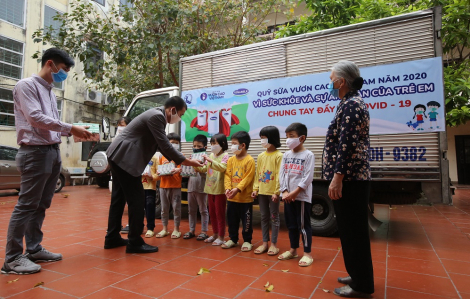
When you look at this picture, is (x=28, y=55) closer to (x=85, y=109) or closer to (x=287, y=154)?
(x=85, y=109)

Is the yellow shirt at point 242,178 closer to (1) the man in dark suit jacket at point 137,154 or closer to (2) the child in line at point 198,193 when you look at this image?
(1) the man in dark suit jacket at point 137,154

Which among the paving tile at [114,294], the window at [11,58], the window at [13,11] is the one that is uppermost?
the window at [13,11]

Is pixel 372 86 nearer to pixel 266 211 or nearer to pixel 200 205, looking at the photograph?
pixel 266 211

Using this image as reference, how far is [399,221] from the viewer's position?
19.1 ft

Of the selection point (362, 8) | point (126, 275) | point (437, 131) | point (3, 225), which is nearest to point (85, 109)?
point (3, 225)

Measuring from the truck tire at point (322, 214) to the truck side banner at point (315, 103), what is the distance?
888 millimetres

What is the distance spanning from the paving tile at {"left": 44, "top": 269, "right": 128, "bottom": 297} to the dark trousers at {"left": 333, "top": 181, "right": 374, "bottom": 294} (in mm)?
1960

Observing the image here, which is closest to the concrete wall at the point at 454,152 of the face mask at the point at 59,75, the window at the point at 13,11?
the face mask at the point at 59,75

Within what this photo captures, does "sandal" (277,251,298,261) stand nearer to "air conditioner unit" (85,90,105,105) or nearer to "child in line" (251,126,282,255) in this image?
"child in line" (251,126,282,255)

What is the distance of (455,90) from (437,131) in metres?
3.34

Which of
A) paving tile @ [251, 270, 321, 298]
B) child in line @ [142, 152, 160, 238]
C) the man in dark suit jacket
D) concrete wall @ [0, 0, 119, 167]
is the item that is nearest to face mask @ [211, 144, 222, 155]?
the man in dark suit jacket

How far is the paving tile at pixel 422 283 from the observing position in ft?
8.26

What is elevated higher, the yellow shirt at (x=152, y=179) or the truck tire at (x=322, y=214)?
the yellow shirt at (x=152, y=179)

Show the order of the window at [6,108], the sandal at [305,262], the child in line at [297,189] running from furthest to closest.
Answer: the window at [6,108] → the child in line at [297,189] → the sandal at [305,262]
